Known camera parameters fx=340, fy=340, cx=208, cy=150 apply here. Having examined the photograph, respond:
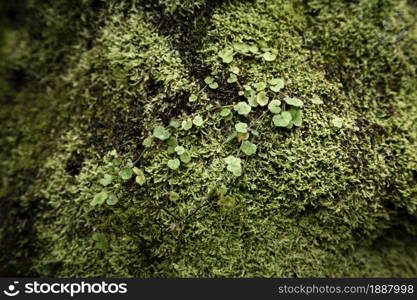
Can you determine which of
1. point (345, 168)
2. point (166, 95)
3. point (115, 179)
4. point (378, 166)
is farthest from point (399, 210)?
point (115, 179)

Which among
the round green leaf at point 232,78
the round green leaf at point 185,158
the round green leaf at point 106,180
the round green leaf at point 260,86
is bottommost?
the round green leaf at point 106,180

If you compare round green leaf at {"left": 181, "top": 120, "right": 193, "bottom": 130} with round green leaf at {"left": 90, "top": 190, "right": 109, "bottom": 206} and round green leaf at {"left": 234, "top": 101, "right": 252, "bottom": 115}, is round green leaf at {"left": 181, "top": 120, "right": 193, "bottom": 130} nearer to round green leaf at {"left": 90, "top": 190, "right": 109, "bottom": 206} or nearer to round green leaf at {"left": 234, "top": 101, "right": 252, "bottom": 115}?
round green leaf at {"left": 234, "top": 101, "right": 252, "bottom": 115}

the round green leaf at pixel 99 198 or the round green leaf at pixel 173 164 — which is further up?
the round green leaf at pixel 173 164

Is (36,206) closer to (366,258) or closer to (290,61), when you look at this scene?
(290,61)

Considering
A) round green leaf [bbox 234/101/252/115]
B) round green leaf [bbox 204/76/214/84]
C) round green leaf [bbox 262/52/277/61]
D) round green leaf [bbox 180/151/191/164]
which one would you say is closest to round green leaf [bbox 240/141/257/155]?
round green leaf [bbox 234/101/252/115]

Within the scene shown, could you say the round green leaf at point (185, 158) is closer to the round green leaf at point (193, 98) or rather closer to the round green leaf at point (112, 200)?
the round green leaf at point (193, 98)

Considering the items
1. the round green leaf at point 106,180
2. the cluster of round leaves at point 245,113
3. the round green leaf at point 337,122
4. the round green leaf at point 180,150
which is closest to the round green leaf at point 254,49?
the cluster of round leaves at point 245,113

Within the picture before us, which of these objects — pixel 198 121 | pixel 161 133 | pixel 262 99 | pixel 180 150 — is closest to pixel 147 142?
pixel 161 133
